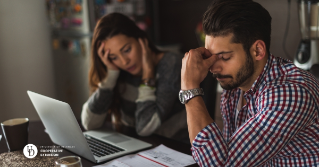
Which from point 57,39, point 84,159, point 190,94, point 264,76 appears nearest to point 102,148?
point 84,159

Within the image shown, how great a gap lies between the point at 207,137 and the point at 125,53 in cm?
87

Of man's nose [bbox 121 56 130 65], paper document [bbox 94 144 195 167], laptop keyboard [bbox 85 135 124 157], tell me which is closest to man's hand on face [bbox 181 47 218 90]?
paper document [bbox 94 144 195 167]

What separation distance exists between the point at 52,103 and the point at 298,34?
1.95 meters

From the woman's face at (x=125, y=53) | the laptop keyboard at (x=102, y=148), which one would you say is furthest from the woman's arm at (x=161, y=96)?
the laptop keyboard at (x=102, y=148)

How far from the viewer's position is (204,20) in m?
1.08

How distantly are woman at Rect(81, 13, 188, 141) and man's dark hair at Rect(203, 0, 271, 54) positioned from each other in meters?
0.60

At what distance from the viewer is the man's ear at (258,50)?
1004 millimetres

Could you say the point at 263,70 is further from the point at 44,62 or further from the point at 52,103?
the point at 44,62

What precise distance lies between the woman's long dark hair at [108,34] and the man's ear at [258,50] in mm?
813

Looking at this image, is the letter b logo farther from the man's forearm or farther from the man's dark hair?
the man's dark hair

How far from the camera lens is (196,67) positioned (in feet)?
3.41

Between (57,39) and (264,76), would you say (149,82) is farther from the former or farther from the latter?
(57,39)

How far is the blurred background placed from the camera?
3.12 m

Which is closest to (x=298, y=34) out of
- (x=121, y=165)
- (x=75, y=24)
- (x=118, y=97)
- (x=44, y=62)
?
(x=118, y=97)
